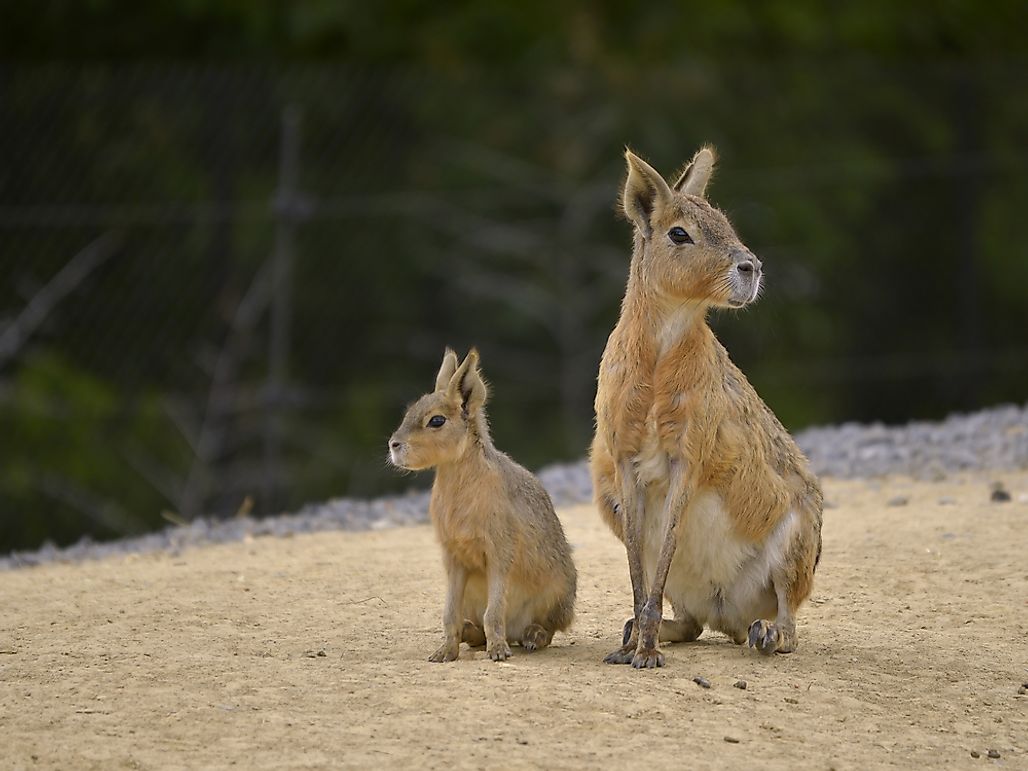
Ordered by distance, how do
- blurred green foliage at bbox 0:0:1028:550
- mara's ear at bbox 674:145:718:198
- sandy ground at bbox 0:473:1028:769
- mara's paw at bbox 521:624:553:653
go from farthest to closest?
blurred green foliage at bbox 0:0:1028:550
mara's ear at bbox 674:145:718:198
mara's paw at bbox 521:624:553:653
sandy ground at bbox 0:473:1028:769

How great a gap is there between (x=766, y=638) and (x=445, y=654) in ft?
3.74

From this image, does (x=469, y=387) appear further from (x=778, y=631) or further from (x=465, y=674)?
(x=778, y=631)

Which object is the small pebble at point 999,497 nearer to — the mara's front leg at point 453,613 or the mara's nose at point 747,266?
the mara's nose at point 747,266

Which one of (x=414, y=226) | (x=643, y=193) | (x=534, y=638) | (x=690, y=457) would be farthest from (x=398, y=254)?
(x=690, y=457)

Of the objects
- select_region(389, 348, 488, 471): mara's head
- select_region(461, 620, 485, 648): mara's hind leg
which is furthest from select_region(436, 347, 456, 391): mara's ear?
select_region(461, 620, 485, 648): mara's hind leg

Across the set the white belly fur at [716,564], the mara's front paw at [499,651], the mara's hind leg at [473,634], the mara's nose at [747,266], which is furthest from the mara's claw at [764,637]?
the mara's nose at [747,266]

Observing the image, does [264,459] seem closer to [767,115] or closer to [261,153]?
[261,153]

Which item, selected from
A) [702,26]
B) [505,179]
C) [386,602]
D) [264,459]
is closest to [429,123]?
[505,179]

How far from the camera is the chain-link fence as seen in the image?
42.9 ft

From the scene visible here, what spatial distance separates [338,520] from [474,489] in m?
3.16

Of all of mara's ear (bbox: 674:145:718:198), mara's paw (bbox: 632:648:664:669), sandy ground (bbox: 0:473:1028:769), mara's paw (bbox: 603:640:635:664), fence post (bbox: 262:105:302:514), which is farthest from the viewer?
fence post (bbox: 262:105:302:514)

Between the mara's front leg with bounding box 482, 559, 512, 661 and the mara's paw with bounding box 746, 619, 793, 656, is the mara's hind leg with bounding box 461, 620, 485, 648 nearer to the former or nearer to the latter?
the mara's front leg with bounding box 482, 559, 512, 661

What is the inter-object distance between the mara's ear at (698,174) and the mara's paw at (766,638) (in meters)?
1.63

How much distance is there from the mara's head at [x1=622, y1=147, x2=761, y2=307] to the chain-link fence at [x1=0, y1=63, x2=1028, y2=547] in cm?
651
